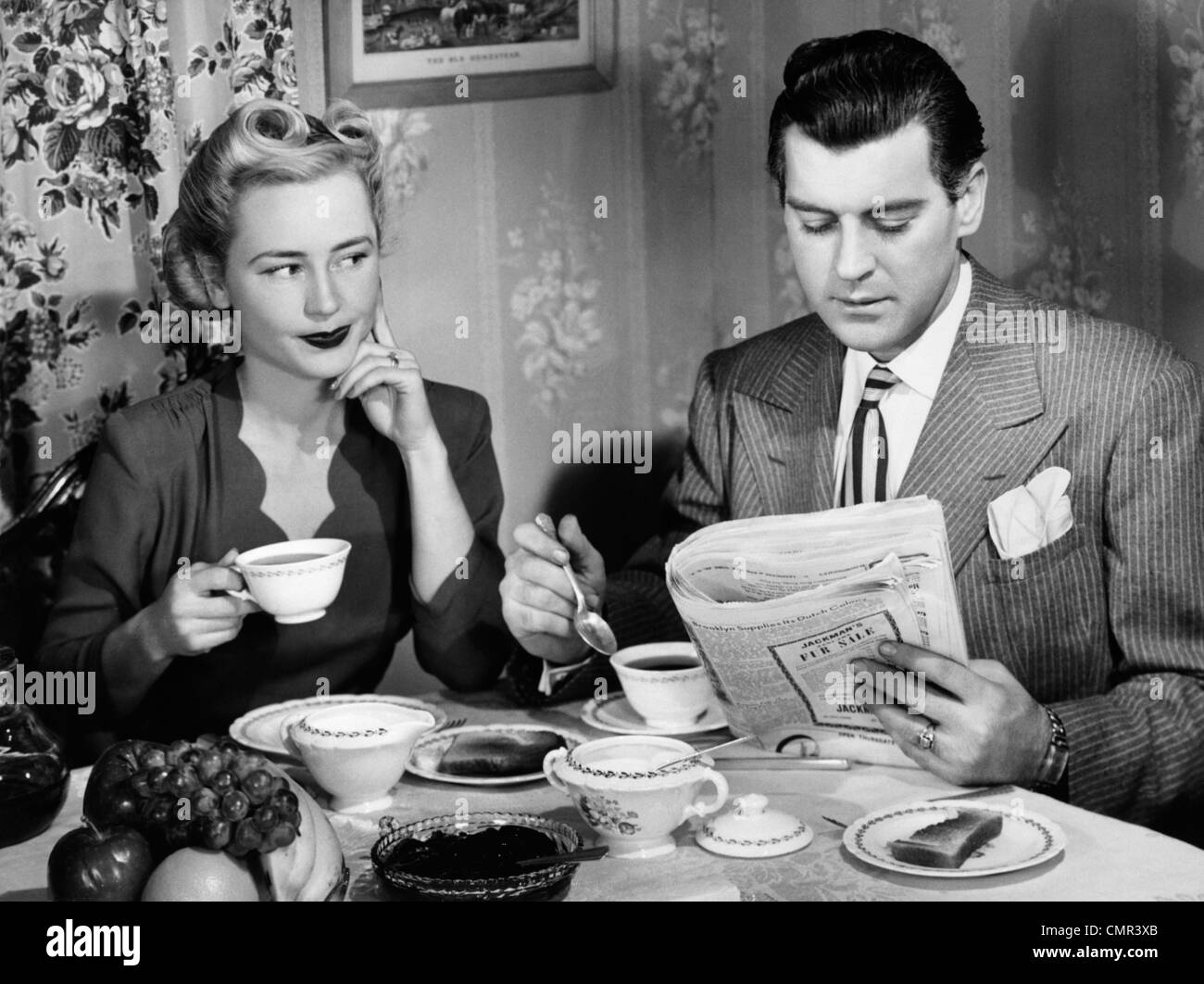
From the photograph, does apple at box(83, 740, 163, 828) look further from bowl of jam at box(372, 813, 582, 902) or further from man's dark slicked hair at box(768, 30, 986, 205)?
man's dark slicked hair at box(768, 30, 986, 205)

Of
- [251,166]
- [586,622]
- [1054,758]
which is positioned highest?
[251,166]

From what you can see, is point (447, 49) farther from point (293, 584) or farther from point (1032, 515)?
point (1032, 515)

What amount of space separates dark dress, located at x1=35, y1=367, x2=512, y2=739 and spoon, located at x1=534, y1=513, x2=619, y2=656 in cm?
25

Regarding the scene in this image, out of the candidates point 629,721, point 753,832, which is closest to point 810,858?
point 753,832

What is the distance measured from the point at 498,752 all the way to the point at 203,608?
0.47m

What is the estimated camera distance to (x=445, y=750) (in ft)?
5.41

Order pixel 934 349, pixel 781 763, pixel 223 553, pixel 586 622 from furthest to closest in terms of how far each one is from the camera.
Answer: pixel 223 553, pixel 934 349, pixel 586 622, pixel 781 763

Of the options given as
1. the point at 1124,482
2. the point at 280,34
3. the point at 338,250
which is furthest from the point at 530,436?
the point at 1124,482

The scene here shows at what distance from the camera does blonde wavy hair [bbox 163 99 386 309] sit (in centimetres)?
204

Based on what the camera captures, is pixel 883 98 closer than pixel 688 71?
Yes

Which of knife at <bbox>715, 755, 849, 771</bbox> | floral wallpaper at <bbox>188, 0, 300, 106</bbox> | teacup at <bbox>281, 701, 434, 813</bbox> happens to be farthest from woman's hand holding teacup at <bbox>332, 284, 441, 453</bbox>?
knife at <bbox>715, 755, 849, 771</bbox>

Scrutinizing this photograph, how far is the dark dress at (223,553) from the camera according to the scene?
2.04 m

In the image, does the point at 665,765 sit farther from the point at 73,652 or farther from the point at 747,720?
the point at 73,652

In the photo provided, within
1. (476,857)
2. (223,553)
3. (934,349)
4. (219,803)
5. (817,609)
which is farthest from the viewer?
(223,553)
